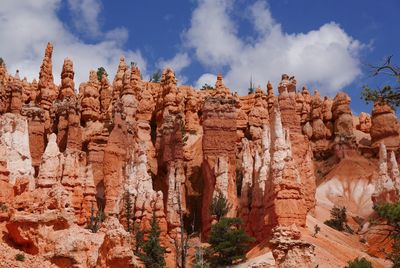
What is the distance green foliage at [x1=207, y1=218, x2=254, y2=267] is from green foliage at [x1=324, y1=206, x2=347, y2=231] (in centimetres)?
1491

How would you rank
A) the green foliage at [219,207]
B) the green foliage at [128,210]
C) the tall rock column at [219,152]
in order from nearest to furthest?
the green foliage at [128,210] < the green foliage at [219,207] < the tall rock column at [219,152]

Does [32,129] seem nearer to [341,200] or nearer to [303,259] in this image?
[341,200]

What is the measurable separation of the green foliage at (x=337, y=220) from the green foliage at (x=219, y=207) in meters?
10.5

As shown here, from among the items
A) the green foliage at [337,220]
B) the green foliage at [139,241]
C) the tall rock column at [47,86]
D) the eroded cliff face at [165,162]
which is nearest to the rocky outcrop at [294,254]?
the eroded cliff face at [165,162]

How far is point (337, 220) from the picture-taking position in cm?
4588

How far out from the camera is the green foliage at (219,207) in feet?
126

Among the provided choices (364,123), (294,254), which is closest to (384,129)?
(364,123)

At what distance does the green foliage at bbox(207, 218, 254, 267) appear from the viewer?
3069 centimetres

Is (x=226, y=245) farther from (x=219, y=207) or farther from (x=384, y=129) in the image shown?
(x=384, y=129)

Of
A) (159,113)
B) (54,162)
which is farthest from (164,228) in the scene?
(159,113)

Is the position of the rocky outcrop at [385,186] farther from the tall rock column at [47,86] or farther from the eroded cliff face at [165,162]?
the tall rock column at [47,86]

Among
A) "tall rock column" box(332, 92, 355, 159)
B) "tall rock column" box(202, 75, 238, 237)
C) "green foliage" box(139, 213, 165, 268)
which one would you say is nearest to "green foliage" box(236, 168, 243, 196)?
"tall rock column" box(202, 75, 238, 237)

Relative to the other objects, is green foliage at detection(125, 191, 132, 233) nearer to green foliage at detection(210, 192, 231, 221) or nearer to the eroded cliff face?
the eroded cliff face

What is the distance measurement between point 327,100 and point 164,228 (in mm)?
38360
